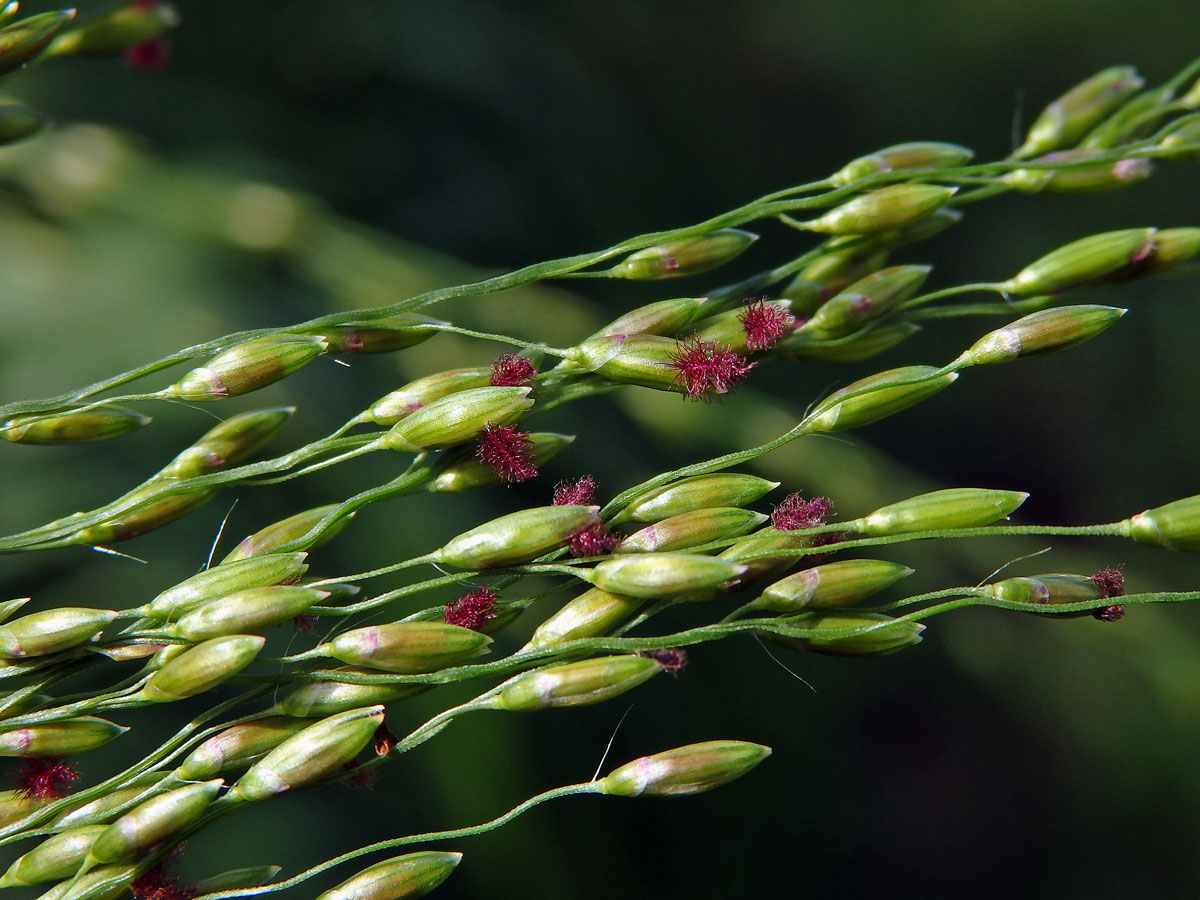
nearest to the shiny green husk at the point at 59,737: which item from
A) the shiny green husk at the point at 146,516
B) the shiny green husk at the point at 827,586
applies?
the shiny green husk at the point at 146,516

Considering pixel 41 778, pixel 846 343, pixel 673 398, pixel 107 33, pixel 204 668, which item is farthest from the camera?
pixel 673 398

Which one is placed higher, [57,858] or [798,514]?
[798,514]

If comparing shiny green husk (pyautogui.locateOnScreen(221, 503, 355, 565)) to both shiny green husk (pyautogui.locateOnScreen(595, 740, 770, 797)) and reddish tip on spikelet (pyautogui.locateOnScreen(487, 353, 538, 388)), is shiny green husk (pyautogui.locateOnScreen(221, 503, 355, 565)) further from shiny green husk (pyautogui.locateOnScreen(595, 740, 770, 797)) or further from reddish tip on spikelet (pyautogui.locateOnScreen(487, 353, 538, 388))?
shiny green husk (pyautogui.locateOnScreen(595, 740, 770, 797))

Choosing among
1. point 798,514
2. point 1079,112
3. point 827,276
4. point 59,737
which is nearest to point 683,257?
point 827,276

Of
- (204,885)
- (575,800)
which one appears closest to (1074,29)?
(575,800)

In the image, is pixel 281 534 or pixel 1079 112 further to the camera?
pixel 1079 112

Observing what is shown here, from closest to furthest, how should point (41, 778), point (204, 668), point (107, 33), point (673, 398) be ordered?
1. point (204, 668)
2. point (41, 778)
3. point (107, 33)
4. point (673, 398)

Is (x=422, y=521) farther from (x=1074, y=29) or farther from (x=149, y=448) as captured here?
(x=1074, y=29)

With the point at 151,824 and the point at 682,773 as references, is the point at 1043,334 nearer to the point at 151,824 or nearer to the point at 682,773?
the point at 682,773
